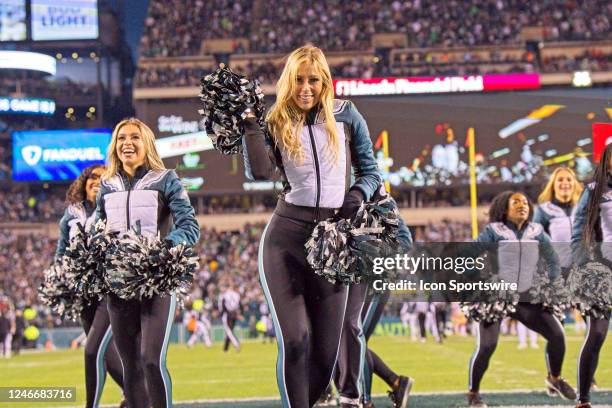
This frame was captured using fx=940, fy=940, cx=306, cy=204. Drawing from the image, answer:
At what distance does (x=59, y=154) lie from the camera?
1102 centimetres

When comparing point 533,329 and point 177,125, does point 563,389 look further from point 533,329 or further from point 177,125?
point 177,125

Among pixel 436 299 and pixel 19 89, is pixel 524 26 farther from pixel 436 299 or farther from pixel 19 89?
pixel 436 299

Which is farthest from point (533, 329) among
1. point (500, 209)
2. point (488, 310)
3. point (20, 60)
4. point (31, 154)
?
point (31, 154)

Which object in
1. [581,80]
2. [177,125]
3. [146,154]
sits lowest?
[146,154]

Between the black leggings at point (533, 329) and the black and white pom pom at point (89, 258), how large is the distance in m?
2.07

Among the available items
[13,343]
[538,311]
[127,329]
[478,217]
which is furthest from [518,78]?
[127,329]

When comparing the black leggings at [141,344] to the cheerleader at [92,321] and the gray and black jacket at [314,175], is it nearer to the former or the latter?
the cheerleader at [92,321]

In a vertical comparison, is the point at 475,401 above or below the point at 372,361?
below

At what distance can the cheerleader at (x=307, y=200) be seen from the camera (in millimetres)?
2752

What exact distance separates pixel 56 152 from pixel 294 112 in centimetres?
891

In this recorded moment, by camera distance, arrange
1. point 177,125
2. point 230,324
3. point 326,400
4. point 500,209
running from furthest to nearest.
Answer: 1. point 177,125
2. point 230,324
3. point 326,400
4. point 500,209

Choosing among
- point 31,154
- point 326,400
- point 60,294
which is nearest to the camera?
point 60,294

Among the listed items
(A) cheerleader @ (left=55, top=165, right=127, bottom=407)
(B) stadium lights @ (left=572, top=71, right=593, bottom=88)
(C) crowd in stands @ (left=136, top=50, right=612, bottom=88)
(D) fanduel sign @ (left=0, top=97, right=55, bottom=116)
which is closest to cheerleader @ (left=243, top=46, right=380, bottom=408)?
(A) cheerleader @ (left=55, top=165, right=127, bottom=407)

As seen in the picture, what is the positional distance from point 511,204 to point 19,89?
10402mm
